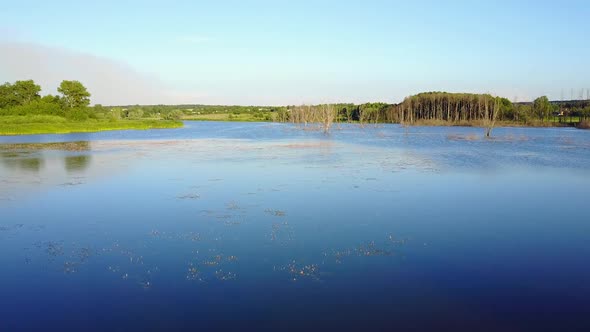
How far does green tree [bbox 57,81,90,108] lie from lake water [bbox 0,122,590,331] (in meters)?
73.0

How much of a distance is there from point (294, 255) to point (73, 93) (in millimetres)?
87189

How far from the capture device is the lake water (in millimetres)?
6645

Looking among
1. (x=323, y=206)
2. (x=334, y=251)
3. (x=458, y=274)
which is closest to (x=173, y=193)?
(x=323, y=206)

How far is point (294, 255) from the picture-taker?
921 cm

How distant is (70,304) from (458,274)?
6651 millimetres

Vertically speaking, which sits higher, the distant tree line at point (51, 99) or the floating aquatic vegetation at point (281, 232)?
the distant tree line at point (51, 99)

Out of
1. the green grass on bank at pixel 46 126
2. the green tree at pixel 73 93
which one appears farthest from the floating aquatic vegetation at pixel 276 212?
the green tree at pixel 73 93

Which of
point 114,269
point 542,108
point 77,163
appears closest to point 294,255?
point 114,269

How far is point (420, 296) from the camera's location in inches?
284

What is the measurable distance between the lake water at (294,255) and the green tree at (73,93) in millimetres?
73018

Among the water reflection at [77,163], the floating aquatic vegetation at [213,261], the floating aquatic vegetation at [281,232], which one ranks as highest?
the water reflection at [77,163]

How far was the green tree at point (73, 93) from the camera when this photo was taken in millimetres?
83625

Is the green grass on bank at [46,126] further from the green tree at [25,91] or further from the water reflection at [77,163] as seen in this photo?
the water reflection at [77,163]

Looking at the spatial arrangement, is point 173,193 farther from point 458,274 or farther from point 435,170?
point 435,170
